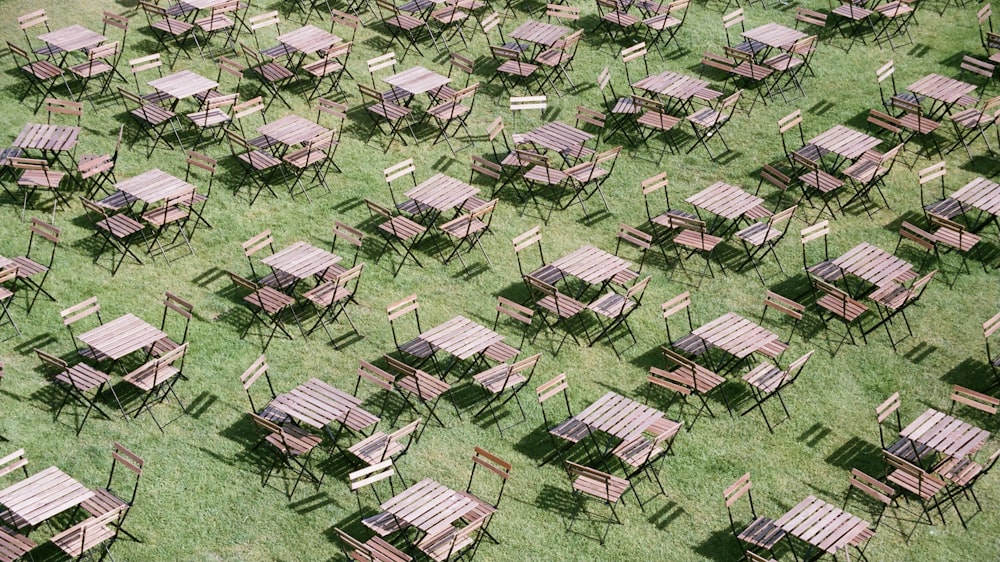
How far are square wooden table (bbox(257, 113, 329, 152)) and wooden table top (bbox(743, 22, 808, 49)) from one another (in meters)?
10.1

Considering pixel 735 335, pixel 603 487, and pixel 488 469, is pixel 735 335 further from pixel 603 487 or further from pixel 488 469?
pixel 488 469

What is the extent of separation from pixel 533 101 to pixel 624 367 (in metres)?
7.61

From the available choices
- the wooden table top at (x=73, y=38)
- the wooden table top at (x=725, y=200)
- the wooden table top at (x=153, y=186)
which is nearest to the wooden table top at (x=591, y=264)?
the wooden table top at (x=725, y=200)

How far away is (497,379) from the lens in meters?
19.5

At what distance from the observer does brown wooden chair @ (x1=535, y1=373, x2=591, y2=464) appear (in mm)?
18688

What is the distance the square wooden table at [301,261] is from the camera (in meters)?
20.7

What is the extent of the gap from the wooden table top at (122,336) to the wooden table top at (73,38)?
840 centimetres

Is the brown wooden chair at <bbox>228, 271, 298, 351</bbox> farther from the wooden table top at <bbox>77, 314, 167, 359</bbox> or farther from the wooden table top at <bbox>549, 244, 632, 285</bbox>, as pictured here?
the wooden table top at <bbox>549, 244, 632, 285</bbox>

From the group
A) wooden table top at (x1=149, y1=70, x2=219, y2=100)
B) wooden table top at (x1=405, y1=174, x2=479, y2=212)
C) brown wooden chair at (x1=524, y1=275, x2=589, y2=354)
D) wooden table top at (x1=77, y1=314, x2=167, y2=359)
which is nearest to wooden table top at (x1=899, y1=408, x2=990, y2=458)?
brown wooden chair at (x1=524, y1=275, x2=589, y2=354)

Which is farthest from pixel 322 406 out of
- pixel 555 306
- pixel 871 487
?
pixel 871 487

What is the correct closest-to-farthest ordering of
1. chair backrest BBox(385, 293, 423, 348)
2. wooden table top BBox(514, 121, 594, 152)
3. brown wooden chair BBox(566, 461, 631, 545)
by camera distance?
brown wooden chair BBox(566, 461, 631, 545) → chair backrest BBox(385, 293, 423, 348) → wooden table top BBox(514, 121, 594, 152)

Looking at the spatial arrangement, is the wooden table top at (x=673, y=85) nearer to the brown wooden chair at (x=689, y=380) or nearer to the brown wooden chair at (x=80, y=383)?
the brown wooden chair at (x=689, y=380)

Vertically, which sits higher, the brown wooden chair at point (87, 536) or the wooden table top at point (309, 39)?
the wooden table top at point (309, 39)

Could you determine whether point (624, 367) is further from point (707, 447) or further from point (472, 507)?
point (472, 507)
